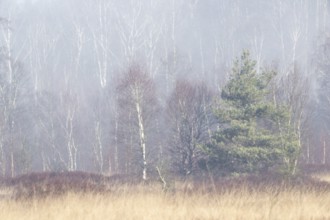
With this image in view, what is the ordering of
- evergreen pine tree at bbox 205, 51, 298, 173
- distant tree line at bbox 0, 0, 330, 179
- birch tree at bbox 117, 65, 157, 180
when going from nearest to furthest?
evergreen pine tree at bbox 205, 51, 298, 173
distant tree line at bbox 0, 0, 330, 179
birch tree at bbox 117, 65, 157, 180

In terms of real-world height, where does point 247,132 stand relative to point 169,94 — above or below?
below

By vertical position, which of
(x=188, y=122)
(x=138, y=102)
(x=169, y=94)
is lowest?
(x=188, y=122)

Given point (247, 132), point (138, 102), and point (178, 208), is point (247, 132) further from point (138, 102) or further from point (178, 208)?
point (178, 208)

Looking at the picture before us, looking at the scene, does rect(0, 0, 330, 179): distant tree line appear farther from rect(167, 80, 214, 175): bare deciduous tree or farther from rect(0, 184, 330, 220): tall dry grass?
rect(0, 184, 330, 220): tall dry grass

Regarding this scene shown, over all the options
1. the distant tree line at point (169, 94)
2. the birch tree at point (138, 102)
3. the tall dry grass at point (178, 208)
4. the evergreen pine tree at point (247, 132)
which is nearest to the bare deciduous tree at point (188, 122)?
the distant tree line at point (169, 94)

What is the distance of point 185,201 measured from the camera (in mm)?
8961

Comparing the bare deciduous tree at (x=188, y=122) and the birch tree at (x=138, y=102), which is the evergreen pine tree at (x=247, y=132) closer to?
the bare deciduous tree at (x=188, y=122)

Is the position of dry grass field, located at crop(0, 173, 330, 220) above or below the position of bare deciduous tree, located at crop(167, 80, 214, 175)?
below

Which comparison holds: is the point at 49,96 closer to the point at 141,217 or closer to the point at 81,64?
the point at 81,64

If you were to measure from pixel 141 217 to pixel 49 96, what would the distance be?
30.0m

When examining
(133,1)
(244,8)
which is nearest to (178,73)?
(133,1)

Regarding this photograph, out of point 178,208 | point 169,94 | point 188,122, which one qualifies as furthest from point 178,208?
point 169,94

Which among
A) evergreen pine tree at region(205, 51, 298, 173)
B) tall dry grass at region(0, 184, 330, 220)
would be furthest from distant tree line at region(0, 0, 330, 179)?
tall dry grass at region(0, 184, 330, 220)

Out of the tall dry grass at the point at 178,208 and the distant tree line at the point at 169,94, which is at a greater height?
the distant tree line at the point at 169,94
